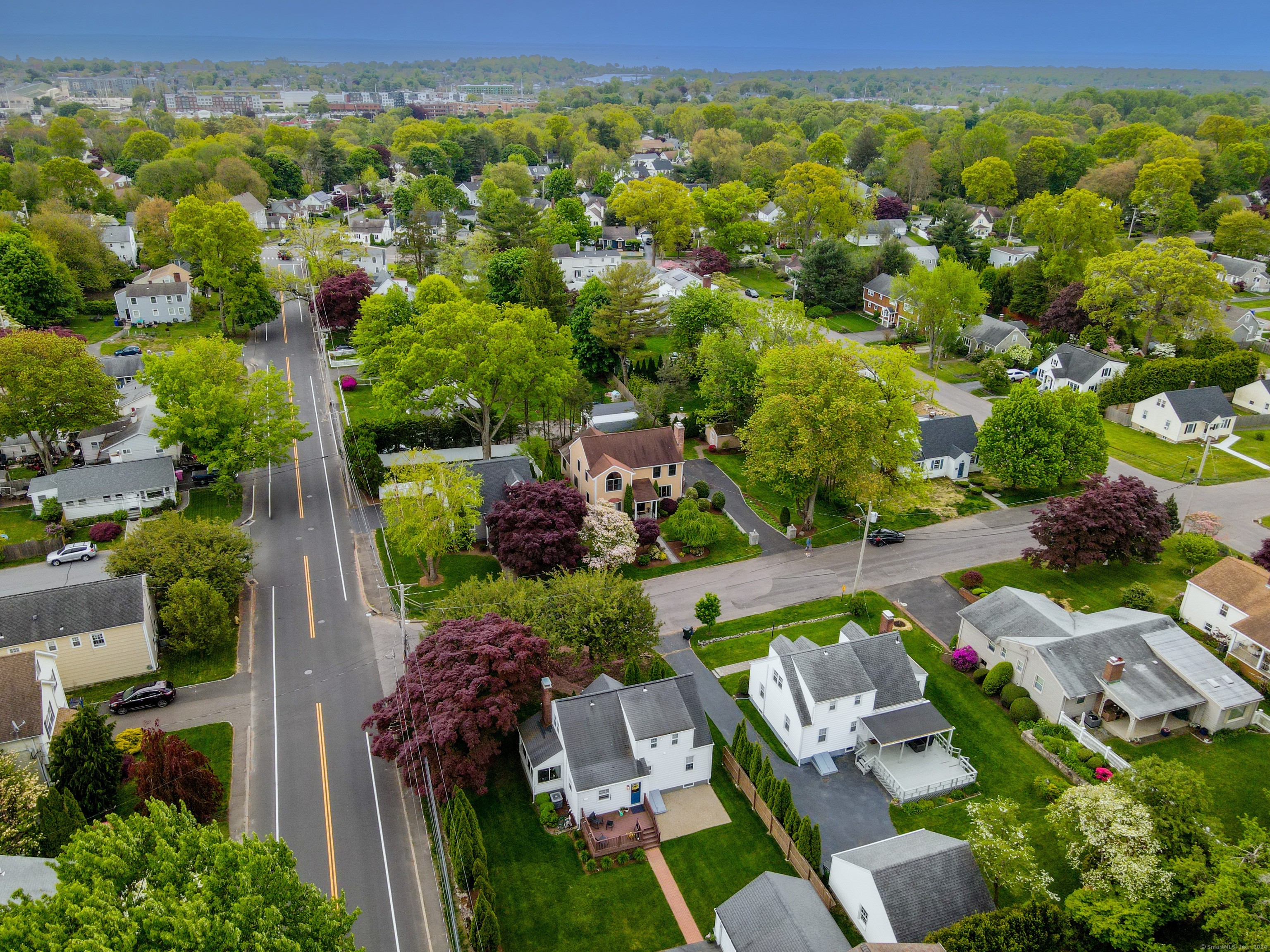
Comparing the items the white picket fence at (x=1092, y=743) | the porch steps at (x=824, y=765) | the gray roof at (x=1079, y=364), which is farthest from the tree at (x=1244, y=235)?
the porch steps at (x=824, y=765)

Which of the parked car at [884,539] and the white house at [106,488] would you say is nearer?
the parked car at [884,539]

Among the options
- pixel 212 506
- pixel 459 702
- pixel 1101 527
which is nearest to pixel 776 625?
pixel 459 702

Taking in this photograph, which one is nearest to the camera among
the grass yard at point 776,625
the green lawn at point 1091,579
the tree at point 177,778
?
the tree at point 177,778

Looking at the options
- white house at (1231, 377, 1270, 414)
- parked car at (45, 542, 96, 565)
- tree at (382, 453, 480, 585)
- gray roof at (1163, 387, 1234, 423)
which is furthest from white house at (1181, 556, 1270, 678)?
parked car at (45, 542, 96, 565)

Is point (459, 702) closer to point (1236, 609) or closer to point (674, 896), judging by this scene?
point (674, 896)

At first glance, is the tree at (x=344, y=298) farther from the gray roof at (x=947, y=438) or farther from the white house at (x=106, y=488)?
the gray roof at (x=947, y=438)

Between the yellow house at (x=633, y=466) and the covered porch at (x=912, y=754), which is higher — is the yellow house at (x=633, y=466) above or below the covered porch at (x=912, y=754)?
above

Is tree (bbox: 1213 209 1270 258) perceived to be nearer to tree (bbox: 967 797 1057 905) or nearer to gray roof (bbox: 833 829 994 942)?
tree (bbox: 967 797 1057 905)
